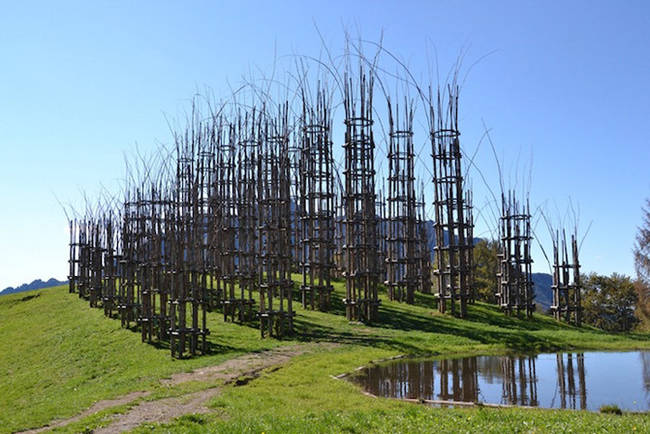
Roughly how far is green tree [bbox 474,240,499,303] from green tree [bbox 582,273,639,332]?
8252mm

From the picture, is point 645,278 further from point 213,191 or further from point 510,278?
point 213,191

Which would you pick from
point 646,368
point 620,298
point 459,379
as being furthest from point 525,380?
point 620,298

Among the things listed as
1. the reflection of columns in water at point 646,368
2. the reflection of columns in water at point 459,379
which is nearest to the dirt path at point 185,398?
the reflection of columns in water at point 459,379

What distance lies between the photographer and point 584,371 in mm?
19719

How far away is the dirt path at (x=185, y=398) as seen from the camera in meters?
14.3

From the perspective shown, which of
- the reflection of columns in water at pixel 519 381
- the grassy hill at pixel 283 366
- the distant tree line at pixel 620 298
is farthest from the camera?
the distant tree line at pixel 620 298

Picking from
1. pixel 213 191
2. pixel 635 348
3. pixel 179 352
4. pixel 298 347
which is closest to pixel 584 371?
pixel 635 348

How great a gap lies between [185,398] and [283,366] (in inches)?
204

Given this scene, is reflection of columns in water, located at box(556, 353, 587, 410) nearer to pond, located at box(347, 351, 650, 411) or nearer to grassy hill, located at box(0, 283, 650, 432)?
pond, located at box(347, 351, 650, 411)

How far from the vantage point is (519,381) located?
17.9 metres

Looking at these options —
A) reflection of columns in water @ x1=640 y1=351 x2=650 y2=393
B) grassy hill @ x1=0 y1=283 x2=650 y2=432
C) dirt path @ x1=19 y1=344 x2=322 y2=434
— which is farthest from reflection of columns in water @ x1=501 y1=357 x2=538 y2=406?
dirt path @ x1=19 y1=344 x2=322 y2=434

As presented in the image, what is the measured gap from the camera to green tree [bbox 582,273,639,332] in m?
51.7

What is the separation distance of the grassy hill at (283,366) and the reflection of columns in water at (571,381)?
1.94m

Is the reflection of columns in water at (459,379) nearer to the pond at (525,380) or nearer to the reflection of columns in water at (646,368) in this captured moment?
the pond at (525,380)
